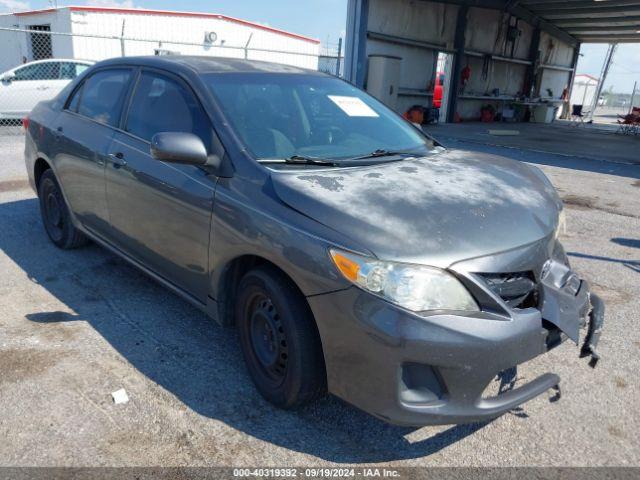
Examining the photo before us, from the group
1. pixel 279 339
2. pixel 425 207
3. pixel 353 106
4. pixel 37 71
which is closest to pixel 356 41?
pixel 37 71

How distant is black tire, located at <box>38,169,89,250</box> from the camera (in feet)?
14.7

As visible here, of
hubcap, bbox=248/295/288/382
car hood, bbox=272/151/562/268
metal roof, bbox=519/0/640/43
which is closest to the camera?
car hood, bbox=272/151/562/268

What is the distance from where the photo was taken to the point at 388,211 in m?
2.30

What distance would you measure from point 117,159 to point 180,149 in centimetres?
104

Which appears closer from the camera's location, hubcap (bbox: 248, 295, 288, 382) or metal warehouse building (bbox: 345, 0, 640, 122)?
hubcap (bbox: 248, 295, 288, 382)

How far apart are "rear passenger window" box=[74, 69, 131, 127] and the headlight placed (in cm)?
247

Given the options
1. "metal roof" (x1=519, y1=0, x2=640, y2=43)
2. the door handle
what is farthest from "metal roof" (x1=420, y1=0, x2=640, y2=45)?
the door handle

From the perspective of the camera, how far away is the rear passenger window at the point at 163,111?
2.99 m

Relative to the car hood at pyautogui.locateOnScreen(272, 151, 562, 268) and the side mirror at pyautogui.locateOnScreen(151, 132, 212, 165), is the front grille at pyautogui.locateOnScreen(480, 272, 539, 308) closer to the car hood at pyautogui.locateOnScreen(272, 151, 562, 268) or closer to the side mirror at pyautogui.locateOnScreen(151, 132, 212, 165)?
the car hood at pyautogui.locateOnScreen(272, 151, 562, 268)

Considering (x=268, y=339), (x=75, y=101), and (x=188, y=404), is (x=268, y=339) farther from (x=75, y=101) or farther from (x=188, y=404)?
(x=75, y=101)

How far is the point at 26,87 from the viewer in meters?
12.0

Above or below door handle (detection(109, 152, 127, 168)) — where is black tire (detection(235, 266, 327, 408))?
below

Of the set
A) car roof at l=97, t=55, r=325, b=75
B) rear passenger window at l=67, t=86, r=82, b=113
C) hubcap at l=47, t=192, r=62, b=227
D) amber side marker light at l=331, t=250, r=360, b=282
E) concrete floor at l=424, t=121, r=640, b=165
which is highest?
car roof at l=97, t=55, r=325, b=75

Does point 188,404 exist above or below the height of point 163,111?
below
